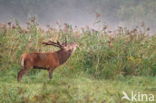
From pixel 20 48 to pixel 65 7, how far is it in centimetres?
1476

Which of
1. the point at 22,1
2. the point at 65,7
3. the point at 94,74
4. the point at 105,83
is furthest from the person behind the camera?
the point at 65,7

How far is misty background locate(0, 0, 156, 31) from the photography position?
22.5 meters

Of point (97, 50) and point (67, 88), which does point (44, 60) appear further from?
point (97, 50)

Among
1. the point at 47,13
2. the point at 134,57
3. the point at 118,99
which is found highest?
the point at 47,13

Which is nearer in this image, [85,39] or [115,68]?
[115,68]

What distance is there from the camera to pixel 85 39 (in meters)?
10.0

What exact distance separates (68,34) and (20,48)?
1283 millimetres

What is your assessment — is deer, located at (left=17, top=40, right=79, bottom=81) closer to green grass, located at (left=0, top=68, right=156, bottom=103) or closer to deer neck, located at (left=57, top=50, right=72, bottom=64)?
deer neck, located at (left=57, top=50, right=72, bottom=64)

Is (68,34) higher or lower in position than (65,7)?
lower

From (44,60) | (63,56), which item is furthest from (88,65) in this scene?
(44,60)

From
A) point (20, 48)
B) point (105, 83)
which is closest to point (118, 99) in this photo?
point (105, 83)

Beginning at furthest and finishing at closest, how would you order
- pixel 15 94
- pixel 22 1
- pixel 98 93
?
pixel 22 1, pixel 98 93, pixel 15 94

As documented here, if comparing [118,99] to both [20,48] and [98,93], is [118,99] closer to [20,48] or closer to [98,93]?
[98,93]

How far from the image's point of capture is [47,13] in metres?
23.1
